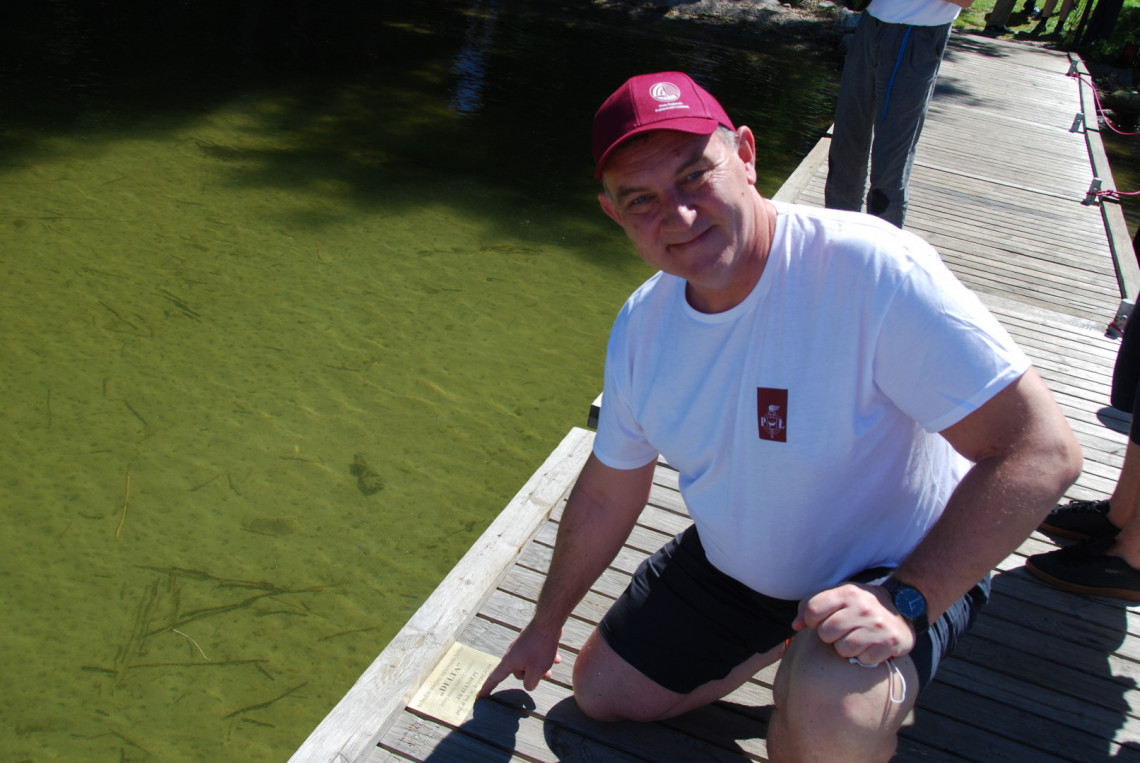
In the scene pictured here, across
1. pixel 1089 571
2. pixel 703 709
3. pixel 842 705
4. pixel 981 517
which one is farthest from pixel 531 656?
pixel 1089 571

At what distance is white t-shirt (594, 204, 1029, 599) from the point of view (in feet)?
4.49

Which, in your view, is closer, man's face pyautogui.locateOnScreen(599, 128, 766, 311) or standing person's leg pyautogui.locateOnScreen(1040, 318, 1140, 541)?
man's face pyautogui.locateOnScreen(599, 128, 766, 311)

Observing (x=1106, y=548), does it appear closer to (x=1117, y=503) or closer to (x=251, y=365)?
(x=1117, y=503)

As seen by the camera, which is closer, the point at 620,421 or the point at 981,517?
the point at 981,517

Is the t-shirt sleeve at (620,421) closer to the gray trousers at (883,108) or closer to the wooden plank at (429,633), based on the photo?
the wooden plank at (429,633)

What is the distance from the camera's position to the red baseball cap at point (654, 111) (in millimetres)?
1471

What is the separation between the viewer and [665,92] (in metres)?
1.49

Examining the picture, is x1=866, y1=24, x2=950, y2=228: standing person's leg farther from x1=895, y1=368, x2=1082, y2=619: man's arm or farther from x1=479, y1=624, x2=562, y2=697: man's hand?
x1=479, y1=624, x2=562, y2=697: man's hand

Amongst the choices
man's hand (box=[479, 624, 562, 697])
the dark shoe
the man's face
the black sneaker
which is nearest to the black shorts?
man's hand (box=[479, 624, 562, 697])

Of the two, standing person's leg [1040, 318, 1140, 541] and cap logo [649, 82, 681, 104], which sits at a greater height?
cap logo [649, 82, 681, 104]

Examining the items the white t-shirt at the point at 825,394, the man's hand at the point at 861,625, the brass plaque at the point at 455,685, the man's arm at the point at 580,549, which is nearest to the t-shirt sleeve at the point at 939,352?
the white t-shirt at the point at 825,394

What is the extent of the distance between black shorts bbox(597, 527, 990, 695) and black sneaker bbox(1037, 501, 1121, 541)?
1.00m

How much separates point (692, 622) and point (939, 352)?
2.44 feet

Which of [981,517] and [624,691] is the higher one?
[981,517]
